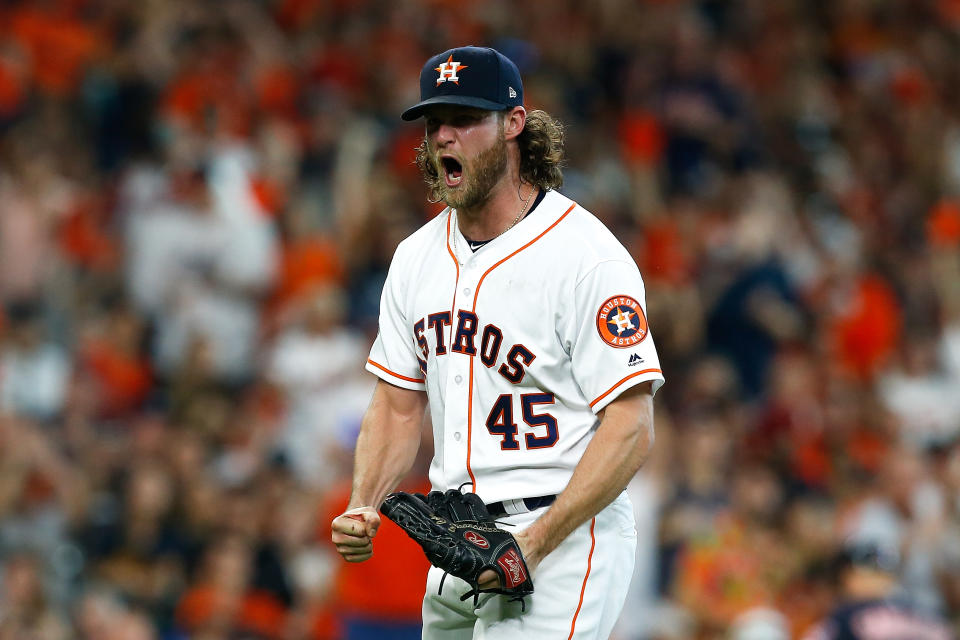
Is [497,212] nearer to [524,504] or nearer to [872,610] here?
[524,504]

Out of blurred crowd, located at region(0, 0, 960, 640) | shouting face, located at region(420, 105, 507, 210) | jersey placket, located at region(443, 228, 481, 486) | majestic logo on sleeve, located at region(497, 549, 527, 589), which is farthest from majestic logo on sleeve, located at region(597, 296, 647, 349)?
blurred crowd, located at region(0, 0, 960, 640)

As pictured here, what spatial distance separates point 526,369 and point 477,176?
1.77 feet

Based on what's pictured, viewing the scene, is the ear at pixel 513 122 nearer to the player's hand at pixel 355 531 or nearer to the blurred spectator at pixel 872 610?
the player's hand at pixel 355 531

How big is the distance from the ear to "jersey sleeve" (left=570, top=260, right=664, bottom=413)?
0.46m

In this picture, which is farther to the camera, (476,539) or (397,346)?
(397,346)

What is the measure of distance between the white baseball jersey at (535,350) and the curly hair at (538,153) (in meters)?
0.15

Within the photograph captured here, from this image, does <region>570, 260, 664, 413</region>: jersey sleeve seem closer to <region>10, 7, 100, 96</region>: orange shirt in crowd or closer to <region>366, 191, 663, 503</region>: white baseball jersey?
<region>366, 191, 663, 503</region>: white baseball jersey

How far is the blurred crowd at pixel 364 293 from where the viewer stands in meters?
8.05

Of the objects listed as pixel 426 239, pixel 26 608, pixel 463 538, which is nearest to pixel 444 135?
pixel 426 239

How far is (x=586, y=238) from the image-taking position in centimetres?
386

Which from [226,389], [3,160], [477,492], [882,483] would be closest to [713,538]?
[882,483]

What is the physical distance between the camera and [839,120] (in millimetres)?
12062

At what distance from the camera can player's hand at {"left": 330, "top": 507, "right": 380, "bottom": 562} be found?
3.69 meters

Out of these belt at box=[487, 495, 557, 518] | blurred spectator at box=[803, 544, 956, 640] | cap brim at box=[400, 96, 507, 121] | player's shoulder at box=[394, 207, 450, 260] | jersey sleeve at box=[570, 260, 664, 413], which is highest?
cap brim at box=[400, 96, 507, 121]
